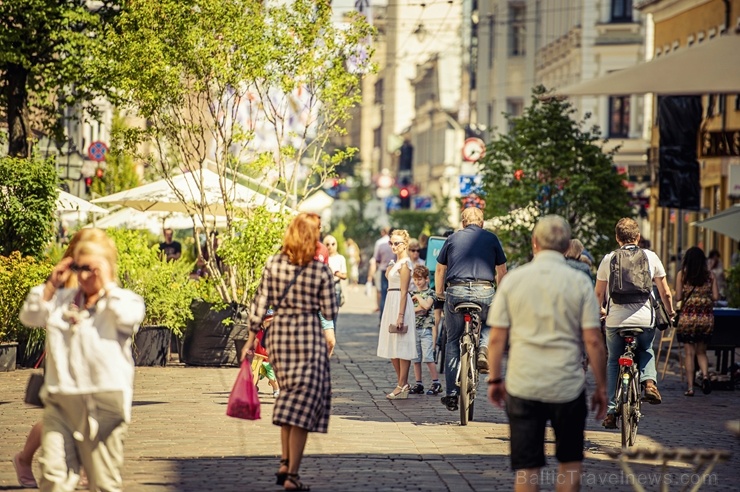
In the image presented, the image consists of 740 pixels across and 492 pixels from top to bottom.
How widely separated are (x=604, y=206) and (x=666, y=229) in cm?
1822

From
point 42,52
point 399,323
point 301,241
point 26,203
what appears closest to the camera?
point 301,241

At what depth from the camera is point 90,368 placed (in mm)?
7668

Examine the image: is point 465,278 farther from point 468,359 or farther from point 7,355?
point 7,355

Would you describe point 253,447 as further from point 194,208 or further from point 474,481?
point 194,208

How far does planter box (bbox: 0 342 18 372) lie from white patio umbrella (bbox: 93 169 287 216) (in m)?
3.01

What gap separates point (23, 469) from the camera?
905 cm

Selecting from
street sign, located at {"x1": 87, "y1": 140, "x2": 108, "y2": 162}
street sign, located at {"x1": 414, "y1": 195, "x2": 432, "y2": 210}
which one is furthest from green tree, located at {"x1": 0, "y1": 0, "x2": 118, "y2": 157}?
street sign, located at {"x1": 414, "y1": 195, "x2": 432, "y2": 210}

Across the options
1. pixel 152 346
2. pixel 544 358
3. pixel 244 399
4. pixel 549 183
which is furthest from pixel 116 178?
pixel 544 358

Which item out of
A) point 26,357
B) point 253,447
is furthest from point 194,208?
point 253,447

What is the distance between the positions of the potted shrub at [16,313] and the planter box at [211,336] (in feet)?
6.27

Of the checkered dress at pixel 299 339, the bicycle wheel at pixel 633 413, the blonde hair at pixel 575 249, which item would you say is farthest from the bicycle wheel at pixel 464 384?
the checkered dress at pixel 299 339

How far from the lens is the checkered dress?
9133 millimetres

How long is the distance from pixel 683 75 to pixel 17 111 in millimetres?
14992

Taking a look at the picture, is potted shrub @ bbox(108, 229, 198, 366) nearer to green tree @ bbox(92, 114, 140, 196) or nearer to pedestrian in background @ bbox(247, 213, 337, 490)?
pedestrian in background @ bbox(247, 213, 337, 490)
